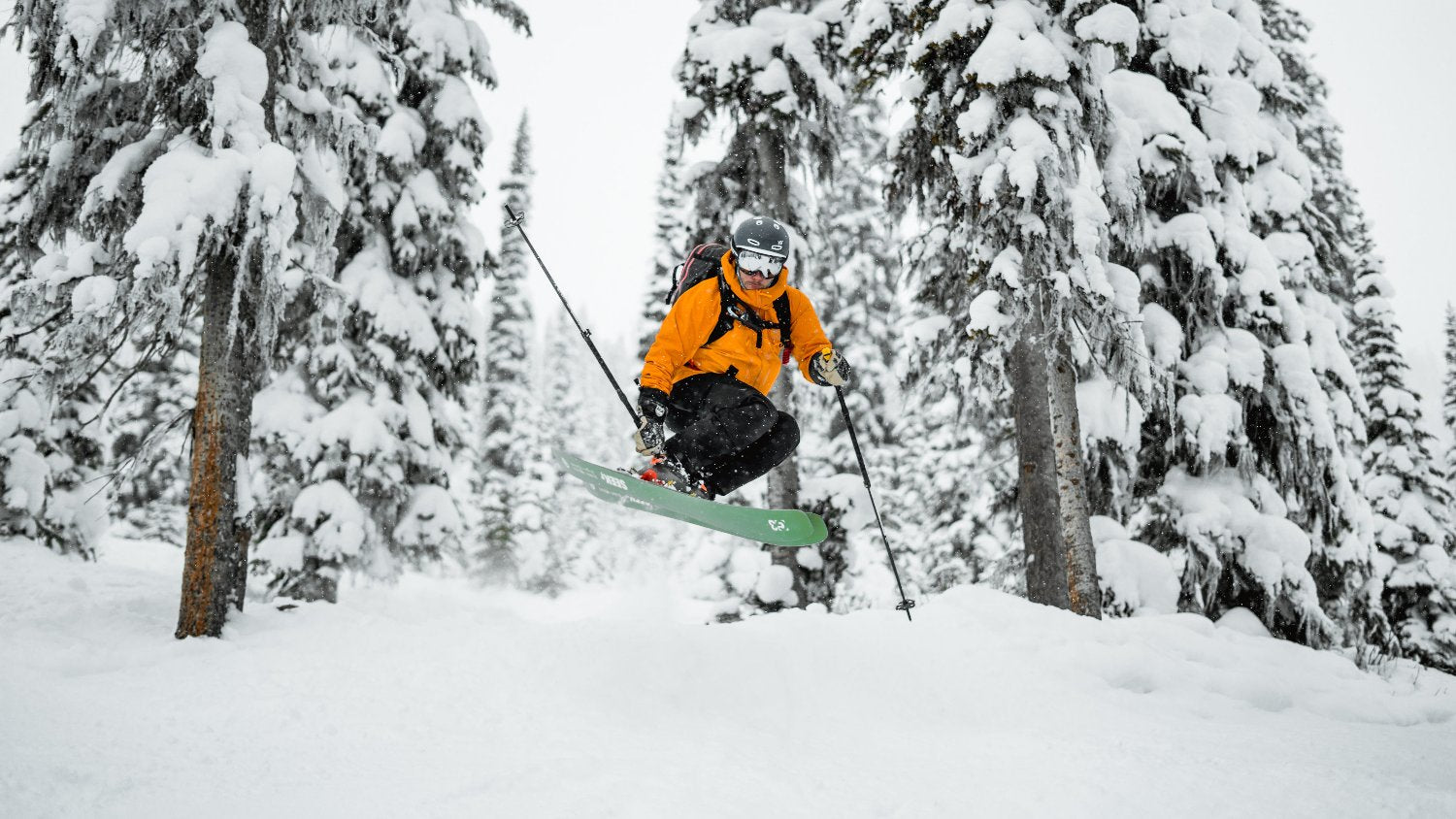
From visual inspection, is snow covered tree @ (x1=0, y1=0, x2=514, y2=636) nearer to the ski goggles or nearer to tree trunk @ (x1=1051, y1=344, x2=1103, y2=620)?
the ski goggles

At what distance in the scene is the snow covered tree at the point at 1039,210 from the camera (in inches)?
295

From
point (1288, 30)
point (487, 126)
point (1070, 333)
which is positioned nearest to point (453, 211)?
point (487, 126)

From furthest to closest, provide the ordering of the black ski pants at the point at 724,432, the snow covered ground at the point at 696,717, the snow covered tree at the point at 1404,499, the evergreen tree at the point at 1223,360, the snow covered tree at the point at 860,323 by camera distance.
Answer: the snow covered tree at the point at 860,323, the snow covered tree at the point at 1404,499, the evergreen tree at the point at 1223,360, the black ski pants at the point at 724,432, the snow covered ground at the point at 696,717

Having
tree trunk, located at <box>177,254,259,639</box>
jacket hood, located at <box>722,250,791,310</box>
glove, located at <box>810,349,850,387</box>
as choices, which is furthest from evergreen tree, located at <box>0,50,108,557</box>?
glove, located at <box>810,349,850,387</box>

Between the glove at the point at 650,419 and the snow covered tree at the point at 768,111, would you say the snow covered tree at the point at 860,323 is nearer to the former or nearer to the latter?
the snow covered tree at the point at 768,111

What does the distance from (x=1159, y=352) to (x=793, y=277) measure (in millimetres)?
5288

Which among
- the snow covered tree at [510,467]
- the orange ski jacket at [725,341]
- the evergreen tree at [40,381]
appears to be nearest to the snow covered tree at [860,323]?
the orange ski jacket at [725,341]

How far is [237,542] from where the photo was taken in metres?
6.96

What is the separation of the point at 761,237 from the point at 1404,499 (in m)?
18.2

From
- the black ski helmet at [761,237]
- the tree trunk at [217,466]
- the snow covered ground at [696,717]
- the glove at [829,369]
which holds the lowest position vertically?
the snow covered ground at [696,717]

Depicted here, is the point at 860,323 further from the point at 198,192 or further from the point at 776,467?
the point at 198,192

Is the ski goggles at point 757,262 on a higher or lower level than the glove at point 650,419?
higher

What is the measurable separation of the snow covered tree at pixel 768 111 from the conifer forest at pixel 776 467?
0.08 m

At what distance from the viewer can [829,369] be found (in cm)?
608
